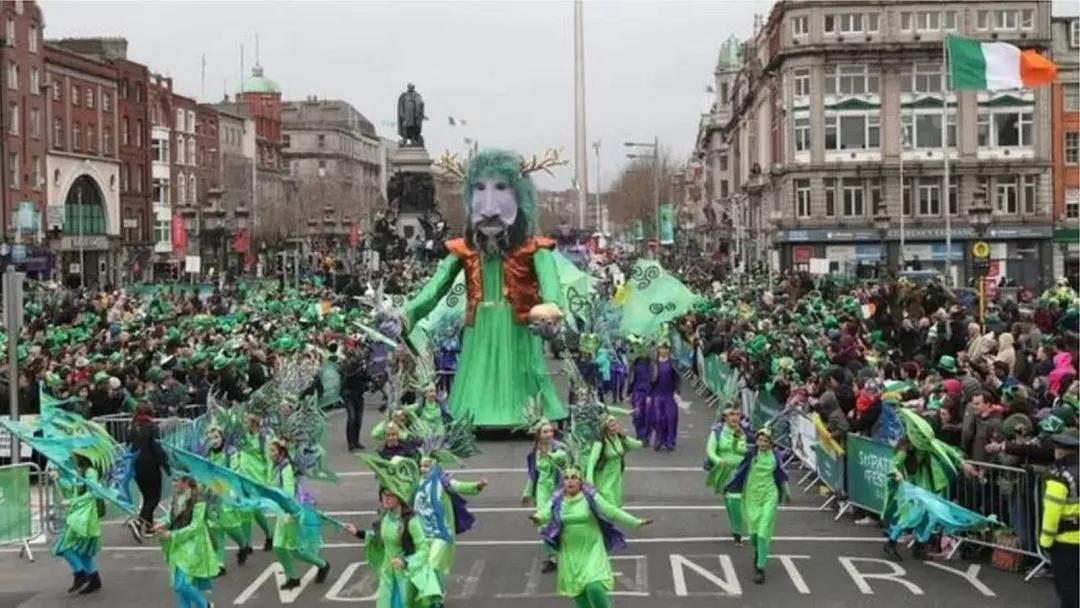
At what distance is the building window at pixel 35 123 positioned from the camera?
6562 cm

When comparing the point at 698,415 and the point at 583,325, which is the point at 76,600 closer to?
the point at 583,325

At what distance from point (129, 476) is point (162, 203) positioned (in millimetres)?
73682

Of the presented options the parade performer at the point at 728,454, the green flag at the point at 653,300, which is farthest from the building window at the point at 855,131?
the parade performer at the point at 728,454

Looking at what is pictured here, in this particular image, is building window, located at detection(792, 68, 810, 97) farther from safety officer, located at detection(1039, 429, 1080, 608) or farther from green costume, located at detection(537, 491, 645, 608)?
green costume, located at detection(537, 491, 645, 608)

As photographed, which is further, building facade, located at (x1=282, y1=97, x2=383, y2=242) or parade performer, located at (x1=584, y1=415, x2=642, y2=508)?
building facade, located at (x1=282, y1=97, x2=383, y2=242)

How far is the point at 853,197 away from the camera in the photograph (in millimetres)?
68938

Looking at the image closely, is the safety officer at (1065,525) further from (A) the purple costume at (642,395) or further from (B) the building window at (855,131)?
(B) the building window at (855,131)

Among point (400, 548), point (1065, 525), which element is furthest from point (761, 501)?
point (400, 548)

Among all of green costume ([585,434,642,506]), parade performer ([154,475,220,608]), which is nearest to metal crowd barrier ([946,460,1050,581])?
green costume ([585,434,642,506])

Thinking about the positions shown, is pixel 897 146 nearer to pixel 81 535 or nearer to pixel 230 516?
pixel 230 516

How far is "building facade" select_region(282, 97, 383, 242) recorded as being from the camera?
397ft

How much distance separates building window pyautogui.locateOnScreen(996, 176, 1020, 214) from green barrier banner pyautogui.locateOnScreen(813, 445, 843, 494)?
52966mm

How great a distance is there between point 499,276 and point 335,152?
118121 mm

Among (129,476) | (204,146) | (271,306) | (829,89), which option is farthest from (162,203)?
(129,476)
